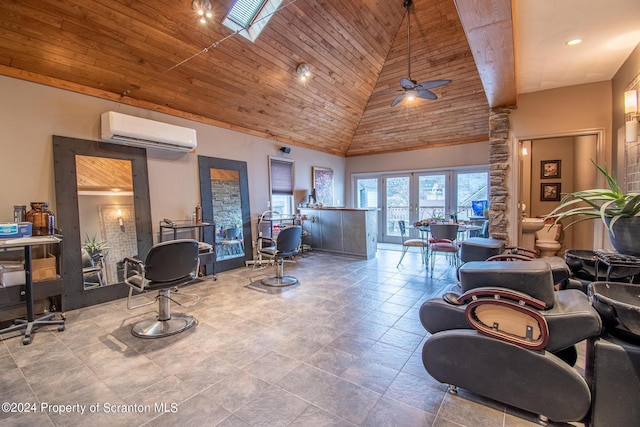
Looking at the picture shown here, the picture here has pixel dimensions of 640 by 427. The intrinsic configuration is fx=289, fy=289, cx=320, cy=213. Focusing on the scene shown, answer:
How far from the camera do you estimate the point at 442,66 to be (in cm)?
529

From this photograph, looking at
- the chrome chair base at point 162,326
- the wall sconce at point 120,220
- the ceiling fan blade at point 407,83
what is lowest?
the chrome chair base at point 162,326

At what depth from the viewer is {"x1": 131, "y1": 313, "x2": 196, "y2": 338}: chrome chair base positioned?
2.83 meters

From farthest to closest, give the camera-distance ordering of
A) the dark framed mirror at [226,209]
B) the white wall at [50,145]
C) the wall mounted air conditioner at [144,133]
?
the dark framed mirror at [226,209] < the wall mounted air conditioner at [144,133] < the white wall at [50,145]

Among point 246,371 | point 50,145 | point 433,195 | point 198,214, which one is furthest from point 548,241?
point 50,145

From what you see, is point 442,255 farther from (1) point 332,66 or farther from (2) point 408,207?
(1) point 332,66

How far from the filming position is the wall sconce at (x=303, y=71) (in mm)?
4876

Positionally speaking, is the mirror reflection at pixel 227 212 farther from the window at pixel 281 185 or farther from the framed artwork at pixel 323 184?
the framed artwork at pixel 323 184

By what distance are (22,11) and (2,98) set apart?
962 millimetres

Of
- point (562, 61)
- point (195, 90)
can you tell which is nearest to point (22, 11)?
point (195, 90)

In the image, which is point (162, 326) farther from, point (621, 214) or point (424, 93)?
point (424, 93)

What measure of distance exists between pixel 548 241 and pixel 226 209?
5.66 metres

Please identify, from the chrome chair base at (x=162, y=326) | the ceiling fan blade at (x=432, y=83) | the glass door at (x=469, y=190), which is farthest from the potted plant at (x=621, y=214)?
the glass door at (x=469, y=190)

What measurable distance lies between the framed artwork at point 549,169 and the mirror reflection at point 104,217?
756 centimetres

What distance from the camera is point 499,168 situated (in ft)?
15.1
